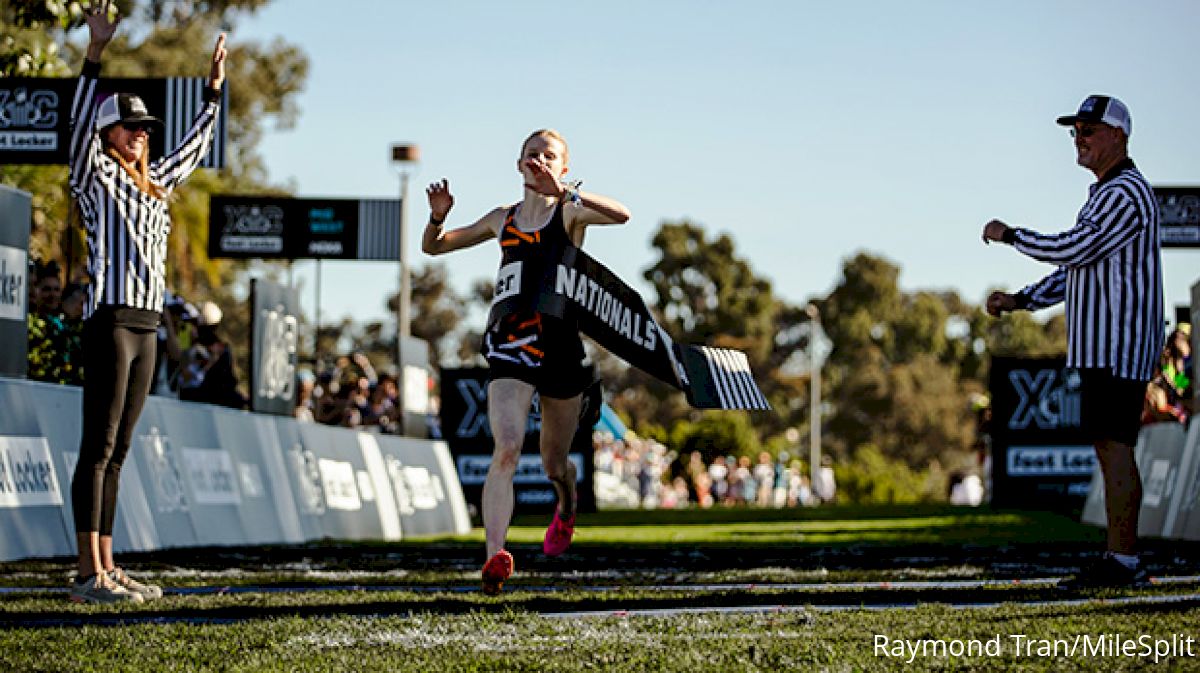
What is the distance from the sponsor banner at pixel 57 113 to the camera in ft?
67.7

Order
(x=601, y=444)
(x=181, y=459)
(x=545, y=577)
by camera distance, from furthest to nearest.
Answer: (x=601, y=444) → (x=181, y=459) → (x=545, y=577)

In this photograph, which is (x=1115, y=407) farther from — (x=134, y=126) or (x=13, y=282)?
(x=13, y=282)

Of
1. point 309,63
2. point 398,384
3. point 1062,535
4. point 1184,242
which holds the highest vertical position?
point 309,63

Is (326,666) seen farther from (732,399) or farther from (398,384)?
(398,384)

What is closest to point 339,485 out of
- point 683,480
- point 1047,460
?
point 1047,460

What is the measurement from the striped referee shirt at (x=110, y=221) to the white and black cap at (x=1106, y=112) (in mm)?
3976

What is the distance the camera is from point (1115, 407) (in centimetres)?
837

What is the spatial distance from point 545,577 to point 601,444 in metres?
38.5

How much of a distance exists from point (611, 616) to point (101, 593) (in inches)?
88.8

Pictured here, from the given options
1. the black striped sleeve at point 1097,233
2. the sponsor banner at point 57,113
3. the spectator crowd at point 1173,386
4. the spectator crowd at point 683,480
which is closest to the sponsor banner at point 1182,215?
the spectator crowd at point 1173,386

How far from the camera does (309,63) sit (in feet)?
192

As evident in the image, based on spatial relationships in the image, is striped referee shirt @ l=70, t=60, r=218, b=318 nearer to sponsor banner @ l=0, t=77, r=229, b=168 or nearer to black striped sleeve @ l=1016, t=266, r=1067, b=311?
black striped sleeve @ l=1016, t=266, r=1067, b=311

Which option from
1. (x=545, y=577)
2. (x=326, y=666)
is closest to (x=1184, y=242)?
(x=545, y=577)

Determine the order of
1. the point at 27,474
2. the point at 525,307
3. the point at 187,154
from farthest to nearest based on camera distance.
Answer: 1. the point at 27,474
2. the point at 187,154
3. the point at 525,307
